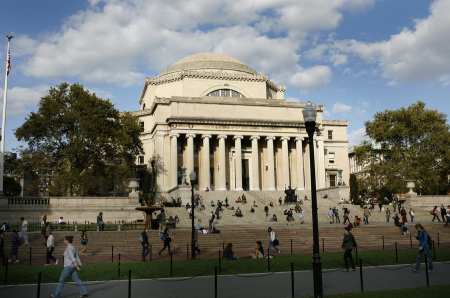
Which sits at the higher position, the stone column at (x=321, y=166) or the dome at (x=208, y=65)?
the dome at (x=208, y=65)

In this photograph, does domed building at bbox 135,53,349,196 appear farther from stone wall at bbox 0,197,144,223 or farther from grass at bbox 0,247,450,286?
grass at bbox 0,247,450,286

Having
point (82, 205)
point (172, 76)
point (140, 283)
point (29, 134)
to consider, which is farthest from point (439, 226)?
point (172, 76)

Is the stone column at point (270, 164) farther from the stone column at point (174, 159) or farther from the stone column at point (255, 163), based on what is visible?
the stone column at point (174, 159)

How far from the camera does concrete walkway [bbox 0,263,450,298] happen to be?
12836 mm

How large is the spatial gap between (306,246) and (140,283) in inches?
575

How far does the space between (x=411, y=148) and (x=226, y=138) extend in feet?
88.0

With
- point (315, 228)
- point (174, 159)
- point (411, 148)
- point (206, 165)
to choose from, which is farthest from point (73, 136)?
point (411, 148)

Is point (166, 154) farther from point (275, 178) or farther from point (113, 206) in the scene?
point (113, 206)

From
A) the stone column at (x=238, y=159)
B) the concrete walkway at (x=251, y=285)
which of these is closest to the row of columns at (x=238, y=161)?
the stone column at (x=238, y=159)

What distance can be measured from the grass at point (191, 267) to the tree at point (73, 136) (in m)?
27.0

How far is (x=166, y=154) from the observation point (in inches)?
2382

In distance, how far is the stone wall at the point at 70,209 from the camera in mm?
35938

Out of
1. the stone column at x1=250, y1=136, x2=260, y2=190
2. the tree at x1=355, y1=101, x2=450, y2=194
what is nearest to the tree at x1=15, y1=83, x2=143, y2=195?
the stone column at x1=250, y1=136, x2=260, y2=190

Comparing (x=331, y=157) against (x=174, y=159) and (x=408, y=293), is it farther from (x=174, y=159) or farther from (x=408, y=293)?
(x=408, y=293)
